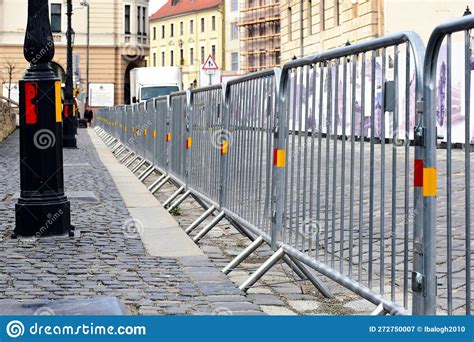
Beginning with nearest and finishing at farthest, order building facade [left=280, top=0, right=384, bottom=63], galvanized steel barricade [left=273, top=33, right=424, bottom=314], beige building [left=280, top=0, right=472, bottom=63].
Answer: galvanized steel barricade [left=273, top=33, right=424, bottom=314], beige building [left=280, top=0, right=472, bottom=63], building facade [left=280, top=0, right=384, bottom=63]

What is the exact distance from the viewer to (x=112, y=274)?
674 centimetres

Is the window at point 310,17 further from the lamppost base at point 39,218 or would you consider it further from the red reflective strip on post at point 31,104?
the lamppost base at point 39,218

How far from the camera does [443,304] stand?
4395 mm

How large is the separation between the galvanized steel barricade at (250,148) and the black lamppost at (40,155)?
1.43 m

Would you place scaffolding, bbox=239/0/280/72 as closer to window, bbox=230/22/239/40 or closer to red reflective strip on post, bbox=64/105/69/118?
window, bbox=230/22/239/40

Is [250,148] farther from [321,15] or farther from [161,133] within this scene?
[321,15]

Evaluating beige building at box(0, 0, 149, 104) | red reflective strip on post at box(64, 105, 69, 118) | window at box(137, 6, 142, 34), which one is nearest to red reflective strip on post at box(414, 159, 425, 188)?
red reflective strip on post at box(64, 105, 69, 118)

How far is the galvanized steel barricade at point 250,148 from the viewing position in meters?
7.26

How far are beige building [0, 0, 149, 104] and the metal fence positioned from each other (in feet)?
214

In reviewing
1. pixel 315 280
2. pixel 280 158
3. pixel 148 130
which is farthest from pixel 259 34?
pixel 315 280

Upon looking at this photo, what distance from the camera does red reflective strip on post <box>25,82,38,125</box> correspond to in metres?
8.68

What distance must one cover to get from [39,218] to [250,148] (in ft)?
6.27

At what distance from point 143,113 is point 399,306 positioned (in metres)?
15.3
